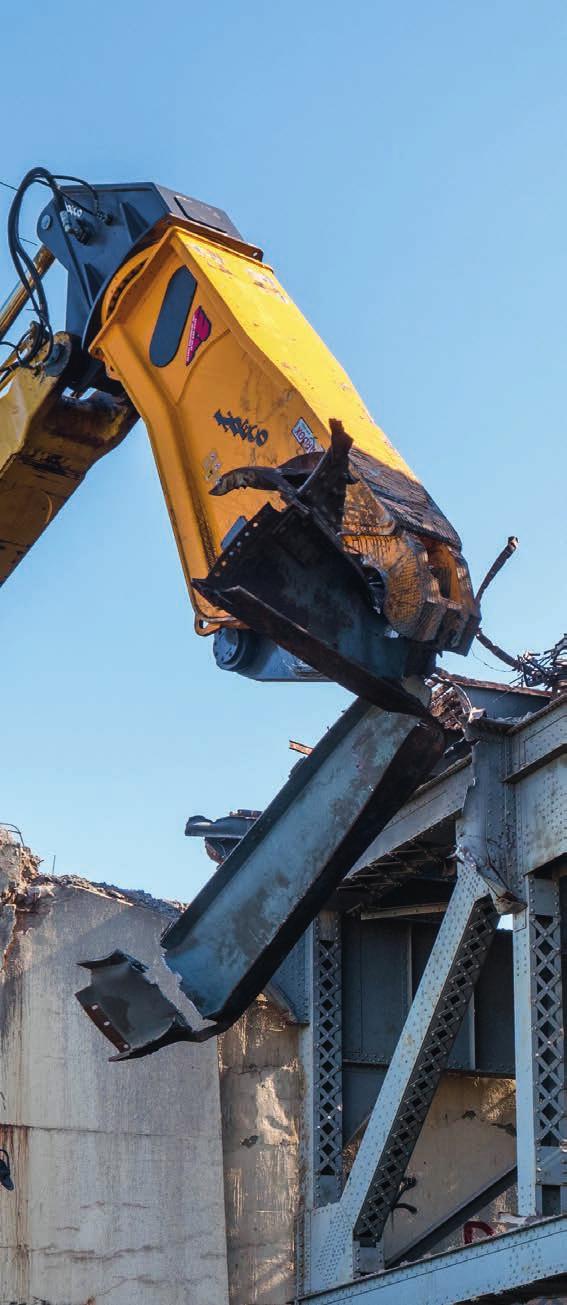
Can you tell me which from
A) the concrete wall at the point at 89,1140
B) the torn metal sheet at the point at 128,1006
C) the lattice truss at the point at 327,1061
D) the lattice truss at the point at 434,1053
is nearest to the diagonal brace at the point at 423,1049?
the lattice truss at the point at 434,1053

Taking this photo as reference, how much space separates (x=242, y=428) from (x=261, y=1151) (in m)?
9.86

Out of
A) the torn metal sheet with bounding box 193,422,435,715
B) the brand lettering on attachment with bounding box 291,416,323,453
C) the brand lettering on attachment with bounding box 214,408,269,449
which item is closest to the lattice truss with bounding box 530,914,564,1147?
the brand lettering on attachment with bounding box 214,408,269,449

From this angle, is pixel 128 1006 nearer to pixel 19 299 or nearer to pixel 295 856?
pixel 295 856

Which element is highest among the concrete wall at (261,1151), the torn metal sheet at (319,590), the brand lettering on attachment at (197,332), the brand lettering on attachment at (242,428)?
the brand lettering on attachment at (197,332)

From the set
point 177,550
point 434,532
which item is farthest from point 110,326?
point 434,532

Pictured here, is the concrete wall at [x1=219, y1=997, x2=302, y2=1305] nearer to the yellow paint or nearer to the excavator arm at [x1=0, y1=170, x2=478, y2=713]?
the excavator arm at [x1=0, y1=170, x2=478, y2=713]

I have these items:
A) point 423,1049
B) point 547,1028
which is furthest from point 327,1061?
point 547,1028

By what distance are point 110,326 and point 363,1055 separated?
31.6ft

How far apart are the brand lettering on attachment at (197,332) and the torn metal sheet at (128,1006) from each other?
353cm

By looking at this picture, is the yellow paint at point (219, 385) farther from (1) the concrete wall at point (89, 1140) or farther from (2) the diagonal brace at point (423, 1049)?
(1) the concrete wall at point (89, 1140)

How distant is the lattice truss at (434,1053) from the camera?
46.8 feet

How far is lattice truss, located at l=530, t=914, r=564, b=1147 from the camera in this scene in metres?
12.6

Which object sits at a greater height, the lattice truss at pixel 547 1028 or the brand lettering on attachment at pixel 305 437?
the brand lettering on attachment at pixel 305 437

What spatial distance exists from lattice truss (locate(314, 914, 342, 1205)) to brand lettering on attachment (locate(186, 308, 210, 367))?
911cm
